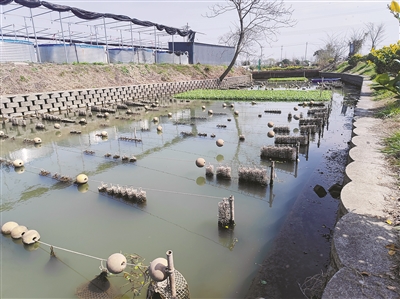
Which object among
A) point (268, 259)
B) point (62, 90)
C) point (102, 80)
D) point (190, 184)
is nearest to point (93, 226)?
point (190, 184)

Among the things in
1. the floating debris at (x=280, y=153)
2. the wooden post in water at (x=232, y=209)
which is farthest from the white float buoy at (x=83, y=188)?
the floating debris at (x=280, y=153)

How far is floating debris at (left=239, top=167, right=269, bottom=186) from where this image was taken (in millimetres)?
6223

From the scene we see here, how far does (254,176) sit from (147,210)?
2.54 metres

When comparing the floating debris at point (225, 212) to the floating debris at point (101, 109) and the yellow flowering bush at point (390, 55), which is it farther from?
the floating debris at point (101, 109)

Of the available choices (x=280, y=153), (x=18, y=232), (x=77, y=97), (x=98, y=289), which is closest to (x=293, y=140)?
(x=280, y=153)

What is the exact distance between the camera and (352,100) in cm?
1898

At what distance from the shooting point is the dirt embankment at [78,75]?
51.8 ft

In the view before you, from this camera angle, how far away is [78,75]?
62.7 feet

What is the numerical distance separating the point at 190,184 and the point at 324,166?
12.1 feet

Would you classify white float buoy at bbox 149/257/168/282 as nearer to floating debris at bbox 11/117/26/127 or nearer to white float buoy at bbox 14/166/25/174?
white float buoy at bbox 14/166/25/174

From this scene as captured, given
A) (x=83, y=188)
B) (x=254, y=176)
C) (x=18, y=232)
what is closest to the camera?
(x=18, y=232)

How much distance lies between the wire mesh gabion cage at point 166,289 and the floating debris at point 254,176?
3547 mm

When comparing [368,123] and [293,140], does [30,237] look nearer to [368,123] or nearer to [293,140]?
[293,140]

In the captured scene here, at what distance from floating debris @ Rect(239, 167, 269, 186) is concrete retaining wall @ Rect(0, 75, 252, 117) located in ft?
43.3
